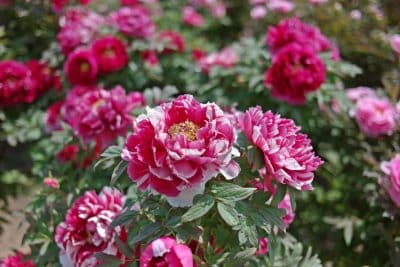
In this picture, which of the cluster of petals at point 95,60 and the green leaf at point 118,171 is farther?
the cluster of petals at point 95,60

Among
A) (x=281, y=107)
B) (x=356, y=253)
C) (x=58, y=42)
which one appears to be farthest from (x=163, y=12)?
(x=356, y=253)

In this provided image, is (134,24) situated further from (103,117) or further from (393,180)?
(393,180)

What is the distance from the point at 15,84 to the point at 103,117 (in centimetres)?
88

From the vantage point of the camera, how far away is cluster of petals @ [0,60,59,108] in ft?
8.85

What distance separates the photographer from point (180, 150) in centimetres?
121

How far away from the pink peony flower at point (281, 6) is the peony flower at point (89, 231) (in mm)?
2109

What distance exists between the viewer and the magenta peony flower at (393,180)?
6.06ft

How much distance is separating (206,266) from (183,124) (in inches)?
13.1

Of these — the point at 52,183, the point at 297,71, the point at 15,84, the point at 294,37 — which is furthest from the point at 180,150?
the point at 15,84

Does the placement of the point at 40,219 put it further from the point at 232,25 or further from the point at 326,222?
the point at 232,25

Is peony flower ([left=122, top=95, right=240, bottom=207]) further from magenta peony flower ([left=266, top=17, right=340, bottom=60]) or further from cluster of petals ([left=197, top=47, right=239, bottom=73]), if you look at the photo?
cluster of petals ([left=197, top=47, right=239, bottom=73])

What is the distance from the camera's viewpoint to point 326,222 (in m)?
2.52

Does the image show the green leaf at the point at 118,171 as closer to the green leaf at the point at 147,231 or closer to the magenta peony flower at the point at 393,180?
the green leaf at the point at 147,231

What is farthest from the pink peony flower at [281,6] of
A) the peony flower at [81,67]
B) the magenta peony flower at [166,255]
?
the magenta peony flower at [166,255]
